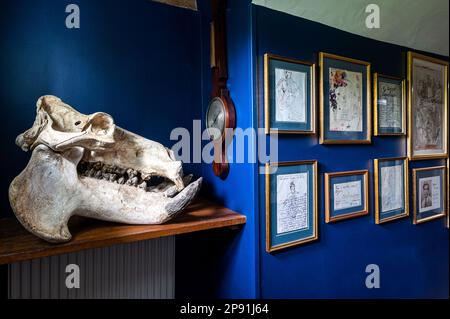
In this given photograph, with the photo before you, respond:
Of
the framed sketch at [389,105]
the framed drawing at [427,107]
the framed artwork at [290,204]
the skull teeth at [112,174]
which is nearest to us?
the skull teeth at [112,174]

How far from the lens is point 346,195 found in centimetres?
123

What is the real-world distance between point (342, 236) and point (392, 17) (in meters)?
1.11

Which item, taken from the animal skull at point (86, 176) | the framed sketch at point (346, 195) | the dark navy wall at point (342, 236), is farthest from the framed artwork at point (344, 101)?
the animal skull at point (86, 176)

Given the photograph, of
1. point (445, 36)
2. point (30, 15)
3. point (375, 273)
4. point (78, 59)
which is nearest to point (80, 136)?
point (78, 59)

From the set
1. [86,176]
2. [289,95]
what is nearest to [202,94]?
[289,95]

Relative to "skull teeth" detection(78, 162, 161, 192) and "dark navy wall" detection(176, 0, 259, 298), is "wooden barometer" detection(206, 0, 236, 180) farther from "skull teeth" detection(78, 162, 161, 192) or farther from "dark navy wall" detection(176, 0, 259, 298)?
"skull teeth" detection(78, 162, 161, 192)

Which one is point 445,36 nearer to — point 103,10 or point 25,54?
point 103,10

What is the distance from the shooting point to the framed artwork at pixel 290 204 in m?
1.01

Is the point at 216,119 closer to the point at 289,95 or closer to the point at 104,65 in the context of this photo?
the point at 289,95

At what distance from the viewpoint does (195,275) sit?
4.18 ft

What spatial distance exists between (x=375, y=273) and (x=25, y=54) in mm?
1794

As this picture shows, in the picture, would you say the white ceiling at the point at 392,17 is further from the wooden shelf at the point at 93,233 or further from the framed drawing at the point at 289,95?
the wooden shelf at the point at 93,233

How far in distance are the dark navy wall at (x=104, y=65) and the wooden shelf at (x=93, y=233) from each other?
0.28 meters

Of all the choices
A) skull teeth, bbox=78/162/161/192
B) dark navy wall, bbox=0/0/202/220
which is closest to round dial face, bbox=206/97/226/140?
dark navy wall, bbox=0/0/202/220
